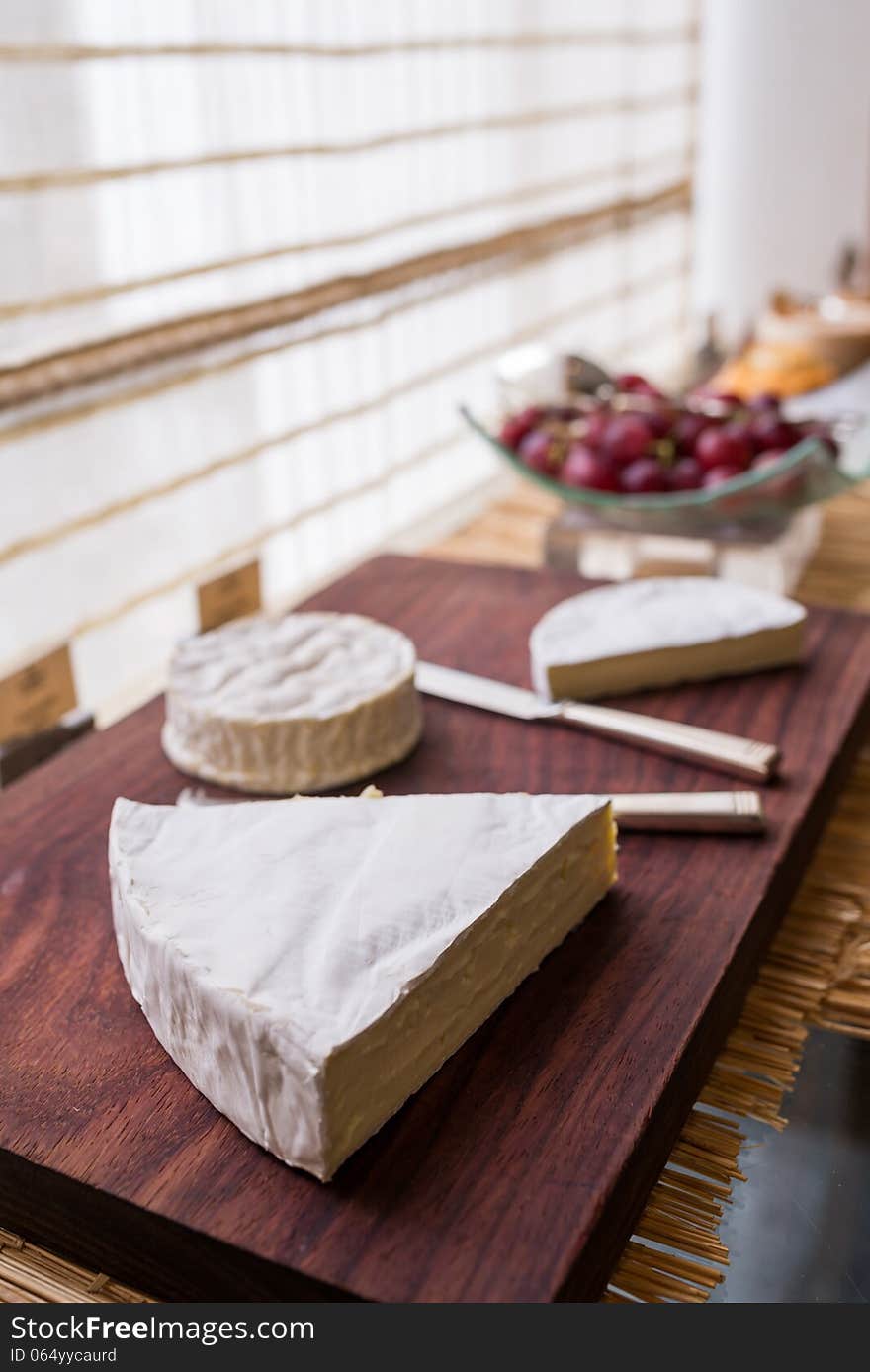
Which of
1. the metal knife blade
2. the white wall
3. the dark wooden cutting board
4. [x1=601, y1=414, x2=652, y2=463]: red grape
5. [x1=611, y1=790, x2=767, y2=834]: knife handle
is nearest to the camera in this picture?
the dark wooden cutting board

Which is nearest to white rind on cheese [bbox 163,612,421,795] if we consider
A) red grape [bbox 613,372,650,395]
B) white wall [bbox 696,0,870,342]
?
red grape [bbox 613,372,650,395]

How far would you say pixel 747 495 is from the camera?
123 cm

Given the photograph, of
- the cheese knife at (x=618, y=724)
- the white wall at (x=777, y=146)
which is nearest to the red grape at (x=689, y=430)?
the cheese knife at (x=618, y=724)

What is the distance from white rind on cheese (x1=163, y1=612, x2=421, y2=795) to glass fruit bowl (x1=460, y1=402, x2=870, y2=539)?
467mm

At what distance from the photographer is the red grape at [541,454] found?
1315 millimetres

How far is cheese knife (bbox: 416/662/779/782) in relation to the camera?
31.7 inches

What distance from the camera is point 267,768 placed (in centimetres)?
79

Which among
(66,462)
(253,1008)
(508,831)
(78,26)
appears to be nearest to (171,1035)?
(253,1008)

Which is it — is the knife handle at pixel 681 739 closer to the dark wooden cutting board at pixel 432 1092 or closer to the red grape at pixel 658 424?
the dark wooden cutting board at pixel 432 1092

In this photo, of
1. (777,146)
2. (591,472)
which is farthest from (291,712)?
(777,146)

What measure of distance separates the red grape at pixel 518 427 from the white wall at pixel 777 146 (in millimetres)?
1444

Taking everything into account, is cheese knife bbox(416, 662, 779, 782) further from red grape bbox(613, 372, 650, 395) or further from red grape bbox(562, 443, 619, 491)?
A: red grape bbox(613, 372, 650, 395)

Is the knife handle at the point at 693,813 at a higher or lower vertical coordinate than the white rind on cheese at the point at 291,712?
lower

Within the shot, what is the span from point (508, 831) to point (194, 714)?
0.82 feet
